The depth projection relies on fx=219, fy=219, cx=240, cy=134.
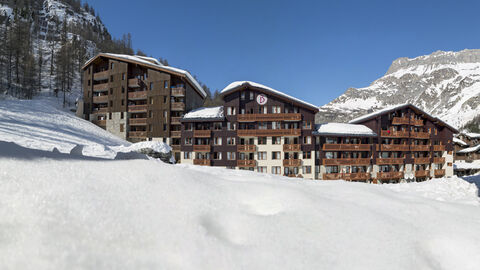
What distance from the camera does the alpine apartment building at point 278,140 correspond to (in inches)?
1234

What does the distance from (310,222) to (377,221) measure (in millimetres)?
839

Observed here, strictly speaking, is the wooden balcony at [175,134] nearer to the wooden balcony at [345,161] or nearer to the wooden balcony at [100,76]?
the wooden balcony at [100,76]

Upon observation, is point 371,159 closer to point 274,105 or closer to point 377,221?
point 274,105

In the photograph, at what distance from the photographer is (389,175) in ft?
112

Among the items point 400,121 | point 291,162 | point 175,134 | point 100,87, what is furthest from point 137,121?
point 400,121

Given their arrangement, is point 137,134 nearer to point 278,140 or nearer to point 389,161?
point 278,140

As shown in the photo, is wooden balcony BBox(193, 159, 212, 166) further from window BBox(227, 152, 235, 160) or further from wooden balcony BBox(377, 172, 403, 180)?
wooden balcony BBox(377, 172, 403, 180)

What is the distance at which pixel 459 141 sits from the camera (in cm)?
5431

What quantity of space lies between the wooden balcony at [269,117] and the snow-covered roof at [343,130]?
3927 mm

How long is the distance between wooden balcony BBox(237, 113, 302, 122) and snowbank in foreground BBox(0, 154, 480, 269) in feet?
93.7

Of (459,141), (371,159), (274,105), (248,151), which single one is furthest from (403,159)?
(459,141)

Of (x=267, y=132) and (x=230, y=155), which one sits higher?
(x=267, y=132)

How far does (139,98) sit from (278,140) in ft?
86.7

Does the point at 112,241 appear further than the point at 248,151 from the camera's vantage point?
No
